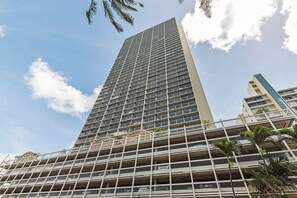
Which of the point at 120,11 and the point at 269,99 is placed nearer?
the point at 120,11

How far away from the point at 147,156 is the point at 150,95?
82.4 feet

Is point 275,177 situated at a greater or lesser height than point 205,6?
lesser

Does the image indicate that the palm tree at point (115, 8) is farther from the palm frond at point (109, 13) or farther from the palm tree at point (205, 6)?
the palm tree at point (205, 6)

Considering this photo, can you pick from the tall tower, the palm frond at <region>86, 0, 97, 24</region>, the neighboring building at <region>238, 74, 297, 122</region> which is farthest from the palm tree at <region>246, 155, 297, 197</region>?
the neighboring building at <region>238, 74, 297, 122</region>

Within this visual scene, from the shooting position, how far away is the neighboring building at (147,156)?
16.2 metres

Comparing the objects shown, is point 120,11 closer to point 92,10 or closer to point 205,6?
point 92,10

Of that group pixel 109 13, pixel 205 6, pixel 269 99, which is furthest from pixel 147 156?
pixel 269 99

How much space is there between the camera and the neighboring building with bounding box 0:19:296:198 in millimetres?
16203

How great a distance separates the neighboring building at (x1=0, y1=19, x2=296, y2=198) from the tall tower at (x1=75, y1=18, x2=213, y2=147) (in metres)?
0.25

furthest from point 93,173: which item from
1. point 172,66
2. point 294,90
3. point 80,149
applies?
point 294,90

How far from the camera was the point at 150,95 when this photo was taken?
4422cm

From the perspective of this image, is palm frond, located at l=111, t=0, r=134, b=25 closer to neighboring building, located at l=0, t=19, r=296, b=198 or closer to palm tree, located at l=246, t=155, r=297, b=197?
palm tree, located at l=246, t=155, r=297, b=197

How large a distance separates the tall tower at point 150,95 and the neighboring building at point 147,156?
9.9 inches

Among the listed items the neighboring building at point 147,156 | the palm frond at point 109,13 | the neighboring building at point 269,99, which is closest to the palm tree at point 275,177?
the neighboring building at point 147,156
